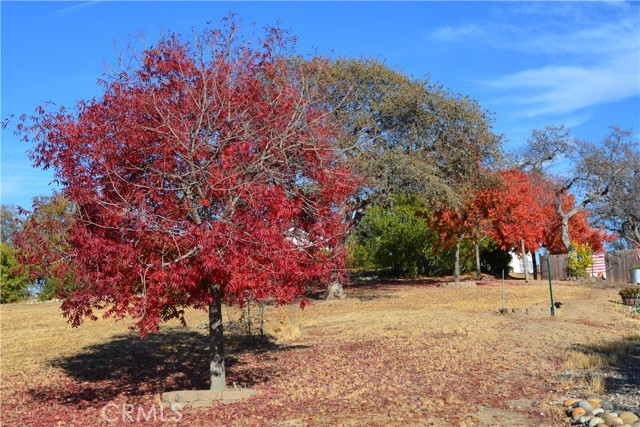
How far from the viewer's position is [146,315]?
295 inches

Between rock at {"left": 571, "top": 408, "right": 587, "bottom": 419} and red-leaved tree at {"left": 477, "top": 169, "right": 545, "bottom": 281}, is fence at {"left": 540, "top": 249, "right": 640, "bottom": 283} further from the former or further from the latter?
rock at {"left": 571, "top": 408, "right": 587, "bottom": 419}

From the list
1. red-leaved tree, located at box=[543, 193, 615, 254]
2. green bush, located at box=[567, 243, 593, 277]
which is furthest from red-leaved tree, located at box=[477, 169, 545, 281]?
red-leaved tree, located at box=[543, 193, 615, 254]

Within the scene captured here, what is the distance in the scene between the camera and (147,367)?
38.6 ft

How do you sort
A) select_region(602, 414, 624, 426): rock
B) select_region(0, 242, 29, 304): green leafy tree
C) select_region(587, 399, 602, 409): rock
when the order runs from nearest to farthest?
select_region(602, 414, 624, 426): rock
select_region(587, 399, 602, 409): rock
select_region(0, 242, 29, 304): green leafy tree

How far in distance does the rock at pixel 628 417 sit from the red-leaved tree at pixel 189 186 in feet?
13.9

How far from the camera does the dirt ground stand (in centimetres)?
767

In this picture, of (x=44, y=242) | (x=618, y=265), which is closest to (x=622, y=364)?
(x=44, y=242)

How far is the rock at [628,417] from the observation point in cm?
647

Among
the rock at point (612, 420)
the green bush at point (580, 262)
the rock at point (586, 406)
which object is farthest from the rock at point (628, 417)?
the green bush at point (580, 262)

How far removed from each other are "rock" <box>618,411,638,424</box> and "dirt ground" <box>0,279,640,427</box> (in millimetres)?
696

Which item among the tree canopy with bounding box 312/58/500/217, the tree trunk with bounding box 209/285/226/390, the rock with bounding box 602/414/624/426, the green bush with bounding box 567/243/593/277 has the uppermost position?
the tree canopy with bounding box 312/58/500/217

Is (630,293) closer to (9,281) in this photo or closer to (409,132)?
(409,132)

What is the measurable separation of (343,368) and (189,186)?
14.7ft

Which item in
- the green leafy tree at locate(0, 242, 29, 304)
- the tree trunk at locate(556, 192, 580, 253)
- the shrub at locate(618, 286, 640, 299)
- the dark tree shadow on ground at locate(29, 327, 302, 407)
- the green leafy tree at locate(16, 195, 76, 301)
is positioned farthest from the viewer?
the tree trunk at locate(556, 192, 580, 253)
